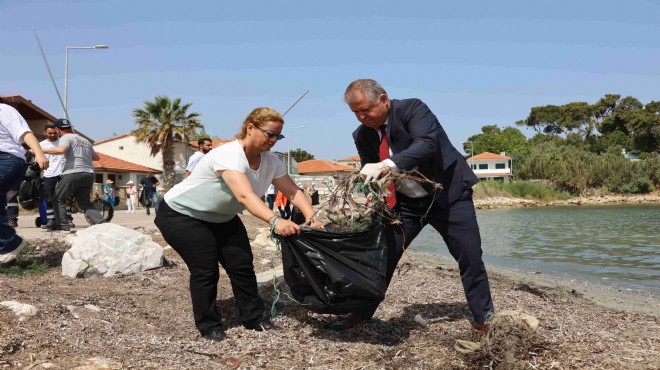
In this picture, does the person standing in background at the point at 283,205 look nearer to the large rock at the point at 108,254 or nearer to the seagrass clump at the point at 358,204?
the large rock at the point at 108,254

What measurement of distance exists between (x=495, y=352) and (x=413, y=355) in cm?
53

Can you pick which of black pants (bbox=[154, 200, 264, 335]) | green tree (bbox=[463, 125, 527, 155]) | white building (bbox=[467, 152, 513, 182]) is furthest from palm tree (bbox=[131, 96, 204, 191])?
green tree (bbox=[463, 125, 527, 155])

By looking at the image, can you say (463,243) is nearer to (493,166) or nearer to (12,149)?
(12,149)

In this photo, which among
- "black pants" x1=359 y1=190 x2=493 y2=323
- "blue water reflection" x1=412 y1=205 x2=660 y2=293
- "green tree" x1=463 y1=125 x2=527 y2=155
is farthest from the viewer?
"green tree" x1=463 y1=125 x2=527 y2=155

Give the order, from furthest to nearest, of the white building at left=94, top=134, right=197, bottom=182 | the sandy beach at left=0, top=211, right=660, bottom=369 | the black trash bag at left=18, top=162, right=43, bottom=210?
1. the white building at left=94, top=134, right=197, bottom=182
2. the black trash bag at left=18, top=162, right=43, bottom=210
3. the sandy beach at left=0, top=211, right=660, bottom=369

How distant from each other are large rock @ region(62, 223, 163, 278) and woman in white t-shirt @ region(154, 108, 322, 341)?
214cm

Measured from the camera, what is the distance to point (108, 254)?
19.5ft

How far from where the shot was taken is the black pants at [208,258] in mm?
3938

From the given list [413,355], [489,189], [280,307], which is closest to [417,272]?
[280,307]

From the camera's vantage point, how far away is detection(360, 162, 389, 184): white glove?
11.4 ft

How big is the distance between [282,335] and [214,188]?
1188mm

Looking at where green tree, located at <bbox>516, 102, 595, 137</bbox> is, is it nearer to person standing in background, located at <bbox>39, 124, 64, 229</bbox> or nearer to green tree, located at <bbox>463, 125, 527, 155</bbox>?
green tree, located at <bbox>463, 125, 527, 155</bbox>

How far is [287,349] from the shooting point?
367cm

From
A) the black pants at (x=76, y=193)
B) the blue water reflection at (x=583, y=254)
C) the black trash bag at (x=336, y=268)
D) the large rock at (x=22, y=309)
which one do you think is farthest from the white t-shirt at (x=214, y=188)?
the blue water reflection at (x=583, y=254)
